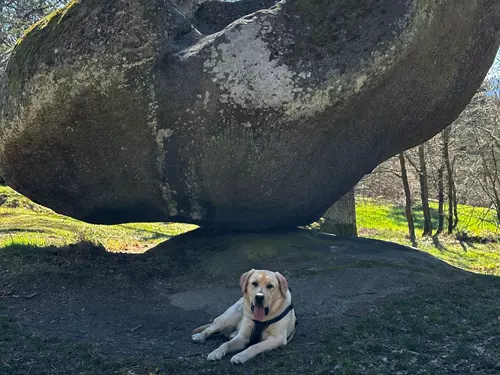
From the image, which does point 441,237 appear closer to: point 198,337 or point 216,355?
point 198,337

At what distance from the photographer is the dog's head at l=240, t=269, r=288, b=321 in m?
5.11

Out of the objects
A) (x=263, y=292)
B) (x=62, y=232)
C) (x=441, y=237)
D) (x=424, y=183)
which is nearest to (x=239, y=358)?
(x=263, y=292)

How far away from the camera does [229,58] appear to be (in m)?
7.32

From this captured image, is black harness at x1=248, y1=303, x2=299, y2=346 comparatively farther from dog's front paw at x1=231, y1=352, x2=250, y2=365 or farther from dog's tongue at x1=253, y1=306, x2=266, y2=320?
dog's front paw at x1=231, y1=352, x2=250, y2=365

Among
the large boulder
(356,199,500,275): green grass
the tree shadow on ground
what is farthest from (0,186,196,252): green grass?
the tree shadow on ground

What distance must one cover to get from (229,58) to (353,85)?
1671 mm

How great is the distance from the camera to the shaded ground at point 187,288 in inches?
217

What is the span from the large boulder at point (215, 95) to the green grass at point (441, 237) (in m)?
4.24

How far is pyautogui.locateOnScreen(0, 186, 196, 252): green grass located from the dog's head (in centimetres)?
510

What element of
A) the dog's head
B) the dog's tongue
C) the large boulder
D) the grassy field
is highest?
the large boulder

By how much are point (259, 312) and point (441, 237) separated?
14214 mm

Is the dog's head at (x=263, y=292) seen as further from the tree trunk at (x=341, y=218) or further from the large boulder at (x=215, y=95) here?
the tree trunk at (x=341, y=218)

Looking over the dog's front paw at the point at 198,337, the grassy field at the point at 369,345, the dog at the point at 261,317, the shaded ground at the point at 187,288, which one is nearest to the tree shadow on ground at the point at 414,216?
the shaded ground at the point at 187,288

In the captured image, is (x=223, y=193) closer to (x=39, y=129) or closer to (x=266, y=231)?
(x=266, y=231)
